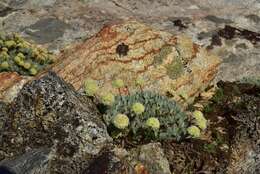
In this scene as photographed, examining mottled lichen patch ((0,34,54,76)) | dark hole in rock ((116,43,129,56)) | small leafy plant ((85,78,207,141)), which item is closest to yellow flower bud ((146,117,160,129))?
small leafy plant ((85,78,207,141))

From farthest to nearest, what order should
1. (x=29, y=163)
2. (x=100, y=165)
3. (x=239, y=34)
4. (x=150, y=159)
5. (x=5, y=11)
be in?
(x=5, y=11), (x=239, y=34), (x=150, y=159), (x=29, y=163), (x=100, y=165)

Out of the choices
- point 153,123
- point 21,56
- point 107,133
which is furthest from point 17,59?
point 153,123

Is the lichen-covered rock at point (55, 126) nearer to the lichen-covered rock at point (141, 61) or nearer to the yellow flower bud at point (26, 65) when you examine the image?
the lichen-covered rock at point (141, 61)

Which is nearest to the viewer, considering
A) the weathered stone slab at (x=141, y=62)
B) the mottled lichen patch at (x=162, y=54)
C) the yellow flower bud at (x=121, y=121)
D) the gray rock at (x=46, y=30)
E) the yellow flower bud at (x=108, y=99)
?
the yellow flower bud at (x=121, y=121)

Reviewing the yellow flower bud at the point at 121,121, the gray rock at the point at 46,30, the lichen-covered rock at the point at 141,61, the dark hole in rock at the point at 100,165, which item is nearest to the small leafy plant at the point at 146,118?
the yellow flower bud at the point at 121,121

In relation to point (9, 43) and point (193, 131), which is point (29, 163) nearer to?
point (193, 131)

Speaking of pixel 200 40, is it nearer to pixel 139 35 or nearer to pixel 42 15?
pixel 139 35
